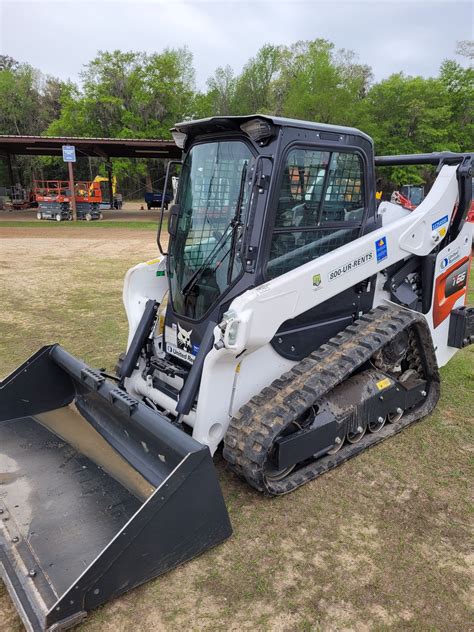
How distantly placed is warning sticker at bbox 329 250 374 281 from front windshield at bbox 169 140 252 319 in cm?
72

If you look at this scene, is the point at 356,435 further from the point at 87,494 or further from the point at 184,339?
the point at 87,494

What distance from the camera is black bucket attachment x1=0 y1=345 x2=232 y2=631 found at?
2.45 metres

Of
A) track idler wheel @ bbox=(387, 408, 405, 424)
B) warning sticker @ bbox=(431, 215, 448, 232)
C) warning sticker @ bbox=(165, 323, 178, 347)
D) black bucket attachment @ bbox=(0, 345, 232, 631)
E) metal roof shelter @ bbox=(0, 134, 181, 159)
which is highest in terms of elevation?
metal roof shelter @ bbox=(0, 134, 181, 159)

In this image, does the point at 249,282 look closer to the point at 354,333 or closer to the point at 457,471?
the point at 354,333

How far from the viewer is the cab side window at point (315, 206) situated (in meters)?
3.46

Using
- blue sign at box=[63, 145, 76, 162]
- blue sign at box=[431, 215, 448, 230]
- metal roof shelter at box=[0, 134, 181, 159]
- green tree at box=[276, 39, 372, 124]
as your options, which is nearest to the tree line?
green tree at box=[276, 39, 372, 124]

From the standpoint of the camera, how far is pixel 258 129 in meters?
3.26

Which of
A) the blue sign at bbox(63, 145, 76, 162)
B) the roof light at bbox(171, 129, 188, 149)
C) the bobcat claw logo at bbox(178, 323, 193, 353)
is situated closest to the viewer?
the bobcat claw logo at bbox(178, 323, 193, 353)

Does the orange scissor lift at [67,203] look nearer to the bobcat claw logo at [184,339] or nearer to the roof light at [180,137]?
the roof light at [180,137]

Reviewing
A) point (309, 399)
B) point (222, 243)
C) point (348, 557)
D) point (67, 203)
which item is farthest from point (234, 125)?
point (67, 203)

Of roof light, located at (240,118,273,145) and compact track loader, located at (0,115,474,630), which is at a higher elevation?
roof light, located at (240,118,273,145)

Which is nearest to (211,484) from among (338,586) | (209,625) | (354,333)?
(209,625)

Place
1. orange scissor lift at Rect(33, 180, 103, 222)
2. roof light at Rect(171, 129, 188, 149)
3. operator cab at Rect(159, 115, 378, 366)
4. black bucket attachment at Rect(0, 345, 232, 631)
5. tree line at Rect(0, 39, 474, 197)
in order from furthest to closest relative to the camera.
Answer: tree line at Rect(0, 39, 474, 197) < orange scissor lift at Rect(33, 180, 103, 222) < roof light at Rect(171, 129, 188, 149) < operator cab at Rect(159, 115, 378, 366) < black bucket attachment at Rect(0, 345, 232, 631)

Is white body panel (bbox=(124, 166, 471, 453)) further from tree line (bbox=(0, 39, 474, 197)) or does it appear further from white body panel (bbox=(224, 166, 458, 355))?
tree line (bbox=(0, 39, 474, 197))
